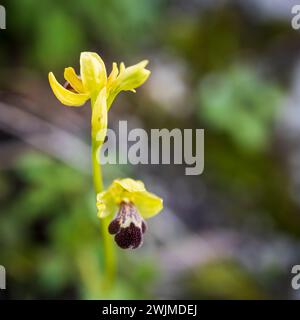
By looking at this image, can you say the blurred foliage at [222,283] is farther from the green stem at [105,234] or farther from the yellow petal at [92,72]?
the yellow petal at [92,72]

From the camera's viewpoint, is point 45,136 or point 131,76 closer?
point 131,76

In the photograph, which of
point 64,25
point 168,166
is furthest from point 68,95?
point 168,166

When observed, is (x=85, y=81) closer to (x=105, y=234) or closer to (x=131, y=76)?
(x=131, y=76)

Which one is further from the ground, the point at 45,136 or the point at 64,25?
the point at 64,25

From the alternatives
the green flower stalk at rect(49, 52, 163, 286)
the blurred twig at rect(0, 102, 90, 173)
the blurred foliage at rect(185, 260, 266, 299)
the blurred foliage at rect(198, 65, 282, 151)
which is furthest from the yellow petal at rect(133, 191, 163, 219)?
the blurred foliage at rect(198, 65, 282, 151)

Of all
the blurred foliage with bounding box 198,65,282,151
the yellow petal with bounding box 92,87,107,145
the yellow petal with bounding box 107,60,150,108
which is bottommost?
the yellow petal with bounding box 92,87,107,145

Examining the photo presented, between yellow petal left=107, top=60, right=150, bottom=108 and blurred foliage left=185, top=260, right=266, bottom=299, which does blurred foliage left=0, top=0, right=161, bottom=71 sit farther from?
yellow petal left=107, top=60, right=150, bottom=108

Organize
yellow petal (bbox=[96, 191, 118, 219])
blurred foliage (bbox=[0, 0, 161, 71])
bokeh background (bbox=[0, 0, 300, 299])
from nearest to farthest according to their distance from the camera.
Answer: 1. yellow petal (bbox=[96, 191, 118, 219])
2. bokeh background (bbox=[0, 0, 300, 299])
3. blurred foliage (bbox=[0, 0, 161, 71])

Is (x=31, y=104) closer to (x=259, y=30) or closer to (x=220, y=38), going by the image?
(x=220, y=38)
